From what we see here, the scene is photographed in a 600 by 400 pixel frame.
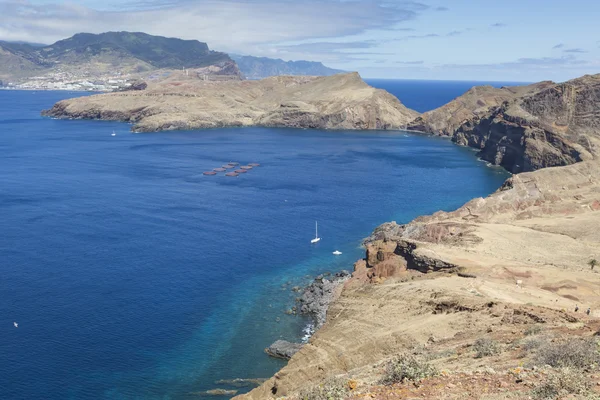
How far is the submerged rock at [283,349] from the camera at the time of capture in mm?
58494

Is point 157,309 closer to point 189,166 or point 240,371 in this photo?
point 240,371

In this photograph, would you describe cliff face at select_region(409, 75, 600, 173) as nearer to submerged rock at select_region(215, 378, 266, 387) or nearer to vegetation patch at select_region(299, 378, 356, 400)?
submerged rock at select_region(215, 378, 266, 387)

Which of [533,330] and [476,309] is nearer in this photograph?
[533,330]

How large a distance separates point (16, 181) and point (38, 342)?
301 feet

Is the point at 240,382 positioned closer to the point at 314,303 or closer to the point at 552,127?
the point at 314,303

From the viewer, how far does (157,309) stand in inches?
2741

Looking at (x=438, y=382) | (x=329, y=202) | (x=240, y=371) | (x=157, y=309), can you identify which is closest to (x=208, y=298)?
(x=157, y=309)

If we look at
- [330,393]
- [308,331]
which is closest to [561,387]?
[330,393]

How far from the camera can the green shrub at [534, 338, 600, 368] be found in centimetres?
2858

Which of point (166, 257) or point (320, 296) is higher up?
point (166, 257)

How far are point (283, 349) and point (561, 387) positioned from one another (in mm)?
37647

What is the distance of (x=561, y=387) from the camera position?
81.7 ft

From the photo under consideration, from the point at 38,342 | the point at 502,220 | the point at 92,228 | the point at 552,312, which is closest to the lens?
the point at 552,312

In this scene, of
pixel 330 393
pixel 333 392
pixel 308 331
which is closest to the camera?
pixel 330 393
